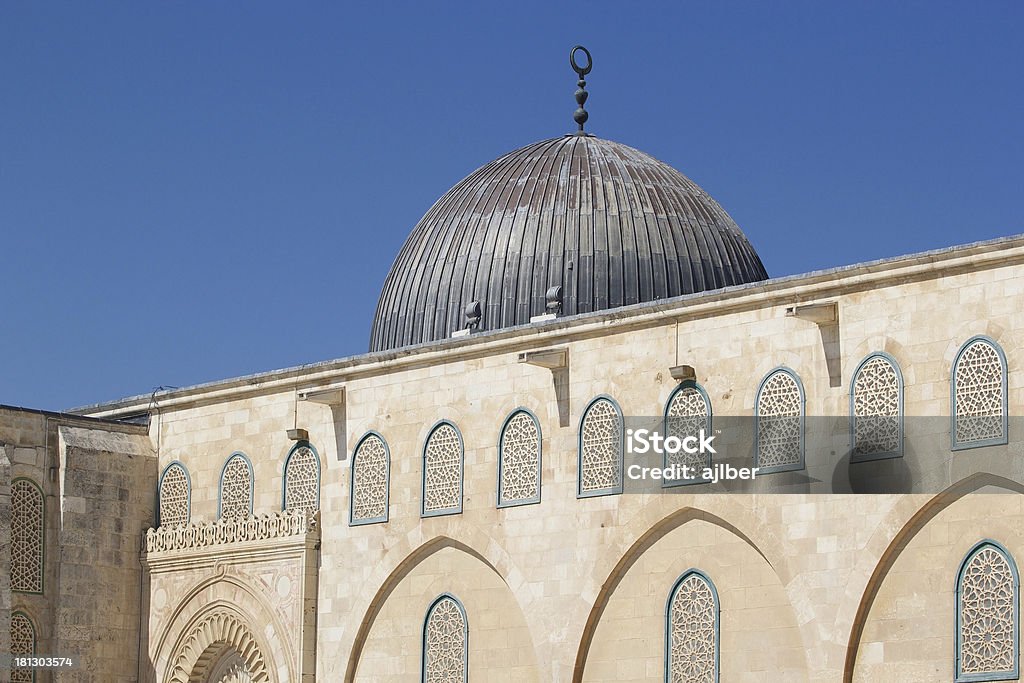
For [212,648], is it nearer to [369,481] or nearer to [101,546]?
[101,546]

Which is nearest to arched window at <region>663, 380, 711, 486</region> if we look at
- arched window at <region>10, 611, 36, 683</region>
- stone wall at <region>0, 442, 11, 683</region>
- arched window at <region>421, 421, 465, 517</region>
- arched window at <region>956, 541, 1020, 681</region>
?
arched window at <region>421, 421, 465, 517</region>

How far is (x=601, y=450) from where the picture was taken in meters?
14.1

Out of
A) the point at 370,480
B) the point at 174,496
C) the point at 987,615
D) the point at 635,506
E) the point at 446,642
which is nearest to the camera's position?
the point at 987,615

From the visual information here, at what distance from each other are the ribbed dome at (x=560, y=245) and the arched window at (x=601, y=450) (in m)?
2.43

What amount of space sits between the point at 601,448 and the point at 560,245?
3108mm

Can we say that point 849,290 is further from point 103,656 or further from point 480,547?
A: point 103,656

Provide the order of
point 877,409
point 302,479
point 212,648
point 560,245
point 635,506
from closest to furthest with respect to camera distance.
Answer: point 877,409
point 635,506
point 302,479
point 212,648
point 560,245

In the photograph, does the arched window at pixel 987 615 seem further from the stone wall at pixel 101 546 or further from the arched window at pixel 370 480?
the stone wall at pixel 101 546

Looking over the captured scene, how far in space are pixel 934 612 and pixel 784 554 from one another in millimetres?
1179

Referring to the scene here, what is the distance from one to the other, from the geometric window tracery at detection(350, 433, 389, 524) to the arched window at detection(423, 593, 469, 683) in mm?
910

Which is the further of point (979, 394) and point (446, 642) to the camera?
point (446, 642)

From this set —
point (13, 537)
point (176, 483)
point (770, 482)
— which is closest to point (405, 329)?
point (176, 483)

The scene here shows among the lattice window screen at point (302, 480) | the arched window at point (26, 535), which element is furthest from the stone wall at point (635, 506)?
the arched window at point (26, 535)

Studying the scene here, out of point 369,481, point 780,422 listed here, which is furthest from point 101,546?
point 780,422
